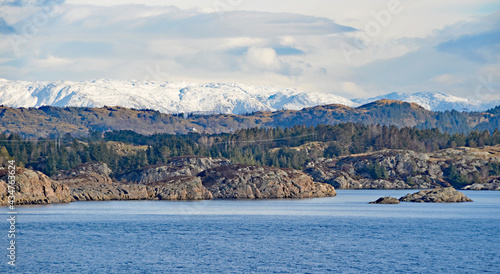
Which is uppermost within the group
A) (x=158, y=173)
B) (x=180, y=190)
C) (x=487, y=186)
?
(x=158, y=173)

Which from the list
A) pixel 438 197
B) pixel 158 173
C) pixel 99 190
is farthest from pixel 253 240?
pixel 158 173

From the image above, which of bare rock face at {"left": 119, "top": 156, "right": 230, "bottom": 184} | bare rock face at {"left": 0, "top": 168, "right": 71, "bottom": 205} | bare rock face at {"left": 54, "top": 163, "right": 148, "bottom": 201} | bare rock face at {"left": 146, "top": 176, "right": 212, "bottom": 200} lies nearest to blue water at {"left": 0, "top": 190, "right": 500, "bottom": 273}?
bare rock face at {"left": 0, "top": 168, "right": 71, "bottom": 205}

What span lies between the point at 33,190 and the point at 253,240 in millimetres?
55250

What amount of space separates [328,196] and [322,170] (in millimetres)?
48308

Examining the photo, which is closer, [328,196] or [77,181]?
[77,181]

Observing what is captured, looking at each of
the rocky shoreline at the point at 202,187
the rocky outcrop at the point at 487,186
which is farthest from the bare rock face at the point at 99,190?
the rocky outcrop at the point at 487,186

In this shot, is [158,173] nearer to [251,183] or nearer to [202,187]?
[202,187]

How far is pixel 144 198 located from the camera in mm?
130750

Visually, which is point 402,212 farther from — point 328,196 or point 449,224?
point 328,196

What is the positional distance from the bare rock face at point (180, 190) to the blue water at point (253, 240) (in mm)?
20853

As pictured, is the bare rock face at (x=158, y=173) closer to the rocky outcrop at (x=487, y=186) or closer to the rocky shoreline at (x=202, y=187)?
Result: the rocky shoreline at (x=202, y=187)

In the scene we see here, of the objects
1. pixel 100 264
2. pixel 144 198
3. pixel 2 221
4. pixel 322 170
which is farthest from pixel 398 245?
pixel 322 170

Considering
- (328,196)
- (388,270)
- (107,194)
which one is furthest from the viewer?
(328,196)

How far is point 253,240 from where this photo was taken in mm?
66625
